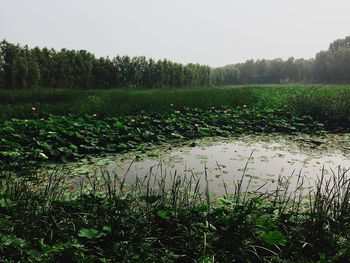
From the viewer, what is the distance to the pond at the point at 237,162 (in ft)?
16.9

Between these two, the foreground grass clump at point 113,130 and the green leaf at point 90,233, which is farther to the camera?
the foreground grass clump at point 113,130

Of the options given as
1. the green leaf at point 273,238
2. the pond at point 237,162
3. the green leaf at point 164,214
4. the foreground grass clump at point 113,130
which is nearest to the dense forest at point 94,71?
the foreground grass clump at point 113,130

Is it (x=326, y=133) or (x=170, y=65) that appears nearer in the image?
(x=326, y=133)

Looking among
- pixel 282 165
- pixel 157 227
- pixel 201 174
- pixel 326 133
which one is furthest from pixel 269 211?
pixel 326 133

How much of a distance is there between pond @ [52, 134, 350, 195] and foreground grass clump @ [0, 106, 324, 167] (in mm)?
503

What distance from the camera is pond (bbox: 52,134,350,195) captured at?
5.16 metres

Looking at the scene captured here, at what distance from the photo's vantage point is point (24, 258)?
2.51 metres

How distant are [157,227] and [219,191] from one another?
65.3 inches

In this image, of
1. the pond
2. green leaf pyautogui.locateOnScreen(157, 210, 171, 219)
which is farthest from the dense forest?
green leaf pyautogui.locateOnScreen(157, 210, 171, 219)

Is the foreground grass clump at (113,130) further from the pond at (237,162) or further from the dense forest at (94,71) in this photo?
the dense forest at (94,71)

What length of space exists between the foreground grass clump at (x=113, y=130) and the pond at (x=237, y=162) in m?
0.50

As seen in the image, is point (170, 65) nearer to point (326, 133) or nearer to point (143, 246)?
point (326, 133)

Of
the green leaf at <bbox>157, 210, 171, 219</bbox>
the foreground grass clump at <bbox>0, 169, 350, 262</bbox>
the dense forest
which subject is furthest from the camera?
the dense forest

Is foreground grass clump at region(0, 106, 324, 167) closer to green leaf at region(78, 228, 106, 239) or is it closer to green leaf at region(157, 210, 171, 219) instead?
green leaf at region(78, 228, 106, 239)
